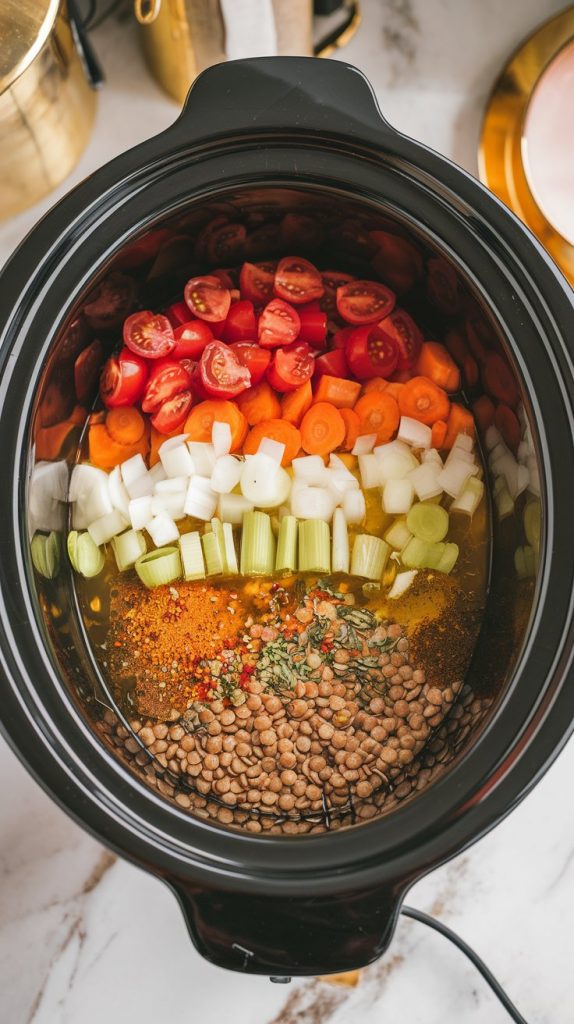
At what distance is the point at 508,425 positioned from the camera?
1.01 metres

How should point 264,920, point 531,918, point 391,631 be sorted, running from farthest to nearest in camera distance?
point 531,918
point 391,631
point 264,920

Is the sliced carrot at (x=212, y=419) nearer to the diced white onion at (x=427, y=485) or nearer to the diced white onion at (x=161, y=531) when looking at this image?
the diced white onion at (x=161, y=531)

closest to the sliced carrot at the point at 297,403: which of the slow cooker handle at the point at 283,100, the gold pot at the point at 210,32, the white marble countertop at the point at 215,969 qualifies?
the slow cooker handle at the point at 283,100

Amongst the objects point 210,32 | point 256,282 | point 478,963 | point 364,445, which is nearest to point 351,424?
point 364,445

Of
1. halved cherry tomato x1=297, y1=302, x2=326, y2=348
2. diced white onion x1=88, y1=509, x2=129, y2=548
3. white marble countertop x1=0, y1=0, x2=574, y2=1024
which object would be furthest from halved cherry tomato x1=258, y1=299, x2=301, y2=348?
white marble countertop x1=0, y1=0, x2=574, y2=1024

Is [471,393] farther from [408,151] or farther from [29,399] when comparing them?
[29,399]

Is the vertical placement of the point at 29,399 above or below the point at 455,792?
above


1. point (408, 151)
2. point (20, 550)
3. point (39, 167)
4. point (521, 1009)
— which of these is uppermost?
point (39, 167)

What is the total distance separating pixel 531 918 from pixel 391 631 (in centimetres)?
51

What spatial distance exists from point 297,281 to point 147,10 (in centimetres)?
43

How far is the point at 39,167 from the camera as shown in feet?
4.05

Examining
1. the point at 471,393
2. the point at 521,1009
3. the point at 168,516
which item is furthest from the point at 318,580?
the point at 521,1009

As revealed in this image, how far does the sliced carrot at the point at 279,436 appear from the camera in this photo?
1.15m

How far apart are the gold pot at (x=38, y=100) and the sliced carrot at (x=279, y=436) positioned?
0.55 meters
